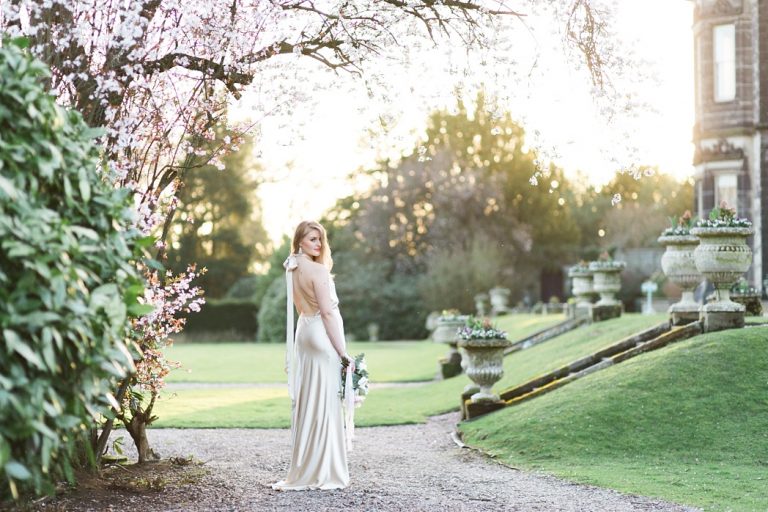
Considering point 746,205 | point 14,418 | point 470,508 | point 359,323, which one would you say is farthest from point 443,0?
point 359,323

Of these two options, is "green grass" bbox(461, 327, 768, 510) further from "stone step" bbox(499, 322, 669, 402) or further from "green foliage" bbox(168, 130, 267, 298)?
"green foliage" bbox(168, 130, 267, 298)

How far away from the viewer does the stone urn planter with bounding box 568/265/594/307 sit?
67.4 ft

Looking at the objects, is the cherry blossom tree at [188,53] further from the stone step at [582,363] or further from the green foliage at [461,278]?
the green foliage at [461,278]

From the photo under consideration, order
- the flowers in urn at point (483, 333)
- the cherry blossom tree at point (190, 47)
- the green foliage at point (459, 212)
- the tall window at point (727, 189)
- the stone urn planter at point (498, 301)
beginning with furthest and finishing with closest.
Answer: the green foliage at point (459, 212) → the stone urn planter at point (498, 301) → the tall window at point (727, 189) → the flowers in urn at point (483, 333) → the cherry blossom tree at point (190, 47)

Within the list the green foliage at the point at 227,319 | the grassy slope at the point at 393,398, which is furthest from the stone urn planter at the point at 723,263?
the green foliage at the point at 227,319

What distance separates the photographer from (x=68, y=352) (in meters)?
4.63

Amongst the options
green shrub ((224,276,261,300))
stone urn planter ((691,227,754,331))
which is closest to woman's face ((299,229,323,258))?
stone urn planter ((691,227,754,331))

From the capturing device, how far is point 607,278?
19172 millimetres

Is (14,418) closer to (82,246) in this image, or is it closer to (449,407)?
(82,246)

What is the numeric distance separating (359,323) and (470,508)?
37.8 m

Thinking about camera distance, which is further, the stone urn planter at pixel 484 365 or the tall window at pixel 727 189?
the tall window at pixel 727 189

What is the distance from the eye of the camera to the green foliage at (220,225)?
50125 mm

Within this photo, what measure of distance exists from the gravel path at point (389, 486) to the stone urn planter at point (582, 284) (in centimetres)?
962

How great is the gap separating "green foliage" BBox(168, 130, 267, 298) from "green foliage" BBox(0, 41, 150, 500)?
44.0 m
